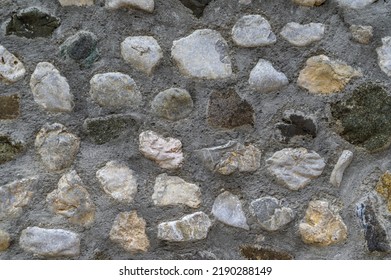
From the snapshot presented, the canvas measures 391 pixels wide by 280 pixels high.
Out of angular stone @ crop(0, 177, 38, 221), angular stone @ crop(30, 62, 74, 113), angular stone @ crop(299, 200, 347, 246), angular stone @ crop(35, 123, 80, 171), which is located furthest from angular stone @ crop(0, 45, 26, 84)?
angular stone @ crop(299, 200, 347, 246)

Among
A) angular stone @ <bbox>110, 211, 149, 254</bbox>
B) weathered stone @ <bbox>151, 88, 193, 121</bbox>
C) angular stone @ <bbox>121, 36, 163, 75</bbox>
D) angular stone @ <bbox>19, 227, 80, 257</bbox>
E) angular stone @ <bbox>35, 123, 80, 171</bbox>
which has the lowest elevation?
angular stone @ <bbox>19, 227, 80, 257</bbox>

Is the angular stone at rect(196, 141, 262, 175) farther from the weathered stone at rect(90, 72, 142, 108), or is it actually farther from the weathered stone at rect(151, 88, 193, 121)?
the weathered stone at rect(90, 72, 142, 108)

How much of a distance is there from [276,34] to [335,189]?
0.47m

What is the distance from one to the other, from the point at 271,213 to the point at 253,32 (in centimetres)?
51

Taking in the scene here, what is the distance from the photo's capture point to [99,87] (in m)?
1.61

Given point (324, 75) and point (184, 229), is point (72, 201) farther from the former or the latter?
point (324, 75)

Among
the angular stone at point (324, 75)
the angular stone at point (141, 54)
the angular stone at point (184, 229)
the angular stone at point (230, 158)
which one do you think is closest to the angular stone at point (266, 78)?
the angular stone at point (324, 75)

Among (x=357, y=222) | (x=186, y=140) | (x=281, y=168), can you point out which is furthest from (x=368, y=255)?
(x=186, y=140)

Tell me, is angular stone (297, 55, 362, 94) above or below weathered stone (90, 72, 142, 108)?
above

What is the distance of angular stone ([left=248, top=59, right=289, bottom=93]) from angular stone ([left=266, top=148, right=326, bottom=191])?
7.2 inches

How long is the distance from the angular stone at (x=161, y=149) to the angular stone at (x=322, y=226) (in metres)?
0.39

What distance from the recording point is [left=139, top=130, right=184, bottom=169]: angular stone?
1.61 meters

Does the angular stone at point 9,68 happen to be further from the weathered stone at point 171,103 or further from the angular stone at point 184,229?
the angular stone at point 184,229

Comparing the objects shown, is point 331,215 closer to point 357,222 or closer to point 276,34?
point 357,222
